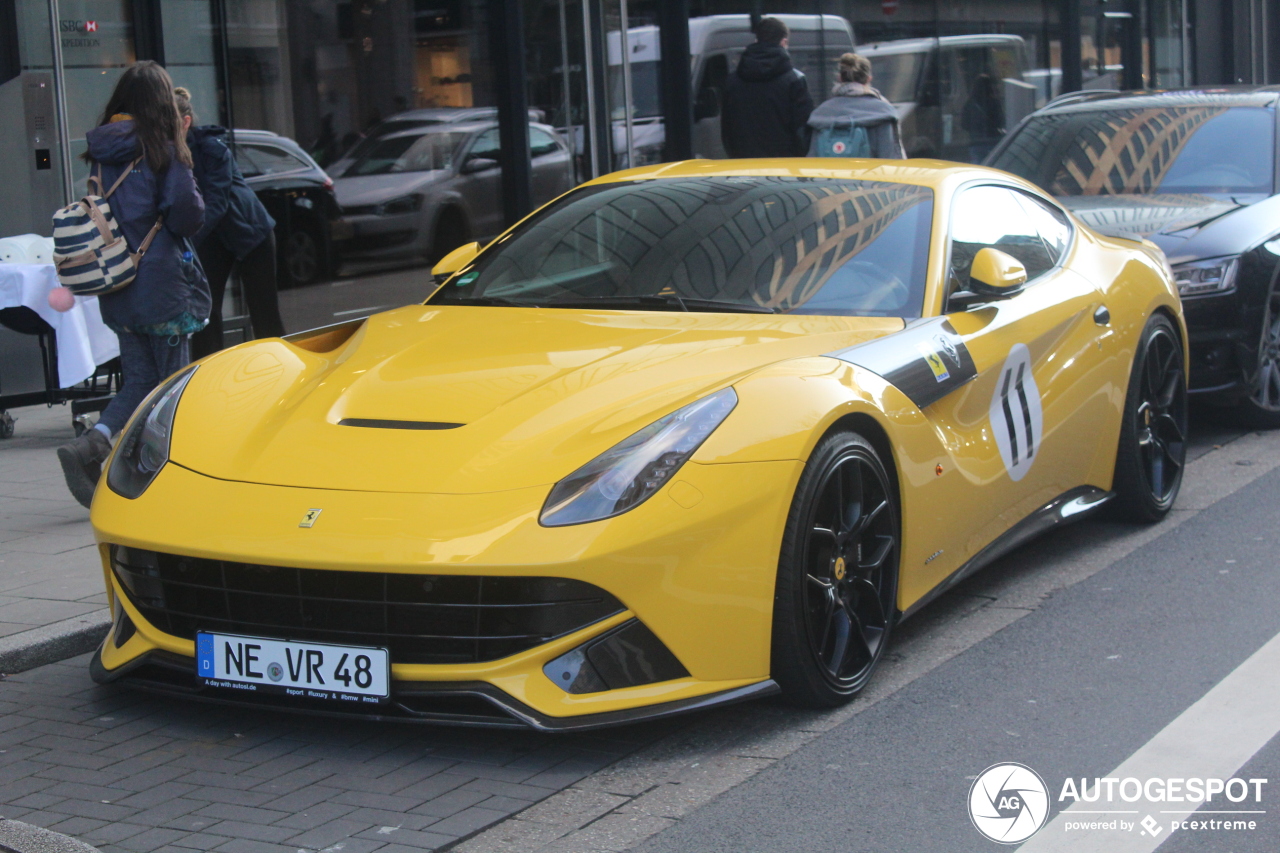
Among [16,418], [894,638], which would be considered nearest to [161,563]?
[894,638]

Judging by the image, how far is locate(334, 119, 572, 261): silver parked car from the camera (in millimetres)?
11219

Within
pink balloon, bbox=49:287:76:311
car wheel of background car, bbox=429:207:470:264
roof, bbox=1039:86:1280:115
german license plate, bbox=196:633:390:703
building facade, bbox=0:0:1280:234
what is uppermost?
building facade, bbox=0:0:1280:234

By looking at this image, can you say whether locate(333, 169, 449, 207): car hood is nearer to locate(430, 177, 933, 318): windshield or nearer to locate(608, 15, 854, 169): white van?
locate(608, 15, 854, 169): white van

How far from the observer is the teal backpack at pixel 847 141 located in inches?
386

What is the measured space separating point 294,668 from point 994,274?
2.41 m

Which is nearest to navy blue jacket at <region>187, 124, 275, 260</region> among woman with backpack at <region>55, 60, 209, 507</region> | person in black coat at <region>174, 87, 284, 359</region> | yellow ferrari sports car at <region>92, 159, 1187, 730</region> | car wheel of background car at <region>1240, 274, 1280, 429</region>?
person in black coat at <region>174, 87, 284, 359</region>

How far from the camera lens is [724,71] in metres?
14.7

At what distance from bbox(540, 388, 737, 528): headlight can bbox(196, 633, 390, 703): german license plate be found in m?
0.54

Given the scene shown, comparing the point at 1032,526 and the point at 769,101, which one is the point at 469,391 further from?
the point at 769,101

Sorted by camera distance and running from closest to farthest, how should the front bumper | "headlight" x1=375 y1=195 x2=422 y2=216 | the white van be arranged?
the front bumper < "headlight" x1=375 y1=195 x2=422 y2=216 < the white van

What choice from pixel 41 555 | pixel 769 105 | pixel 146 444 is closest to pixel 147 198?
pixel 41 555

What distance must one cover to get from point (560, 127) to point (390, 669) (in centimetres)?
1022

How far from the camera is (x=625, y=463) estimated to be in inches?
142

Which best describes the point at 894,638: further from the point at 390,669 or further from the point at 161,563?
the point at 161,563
